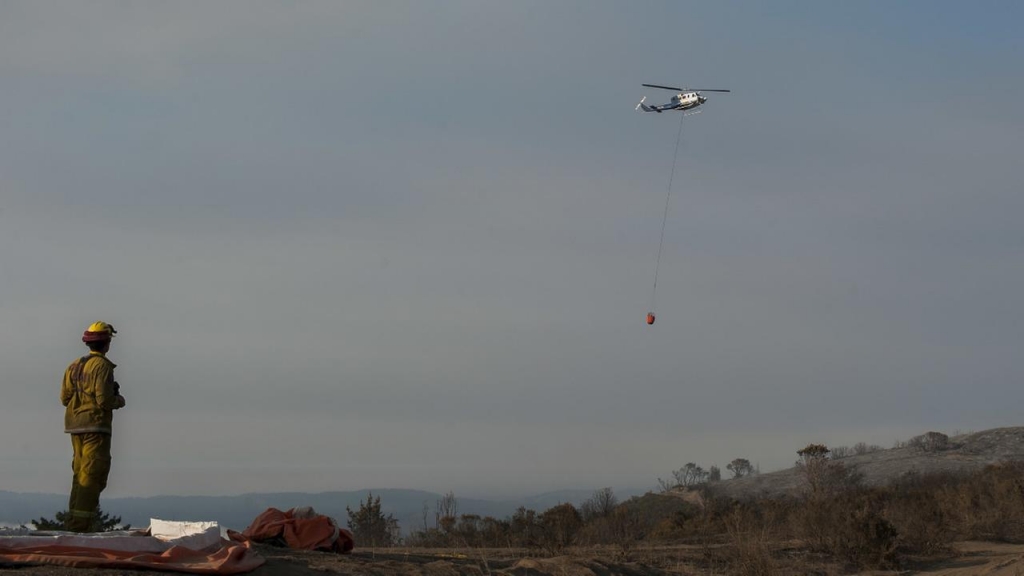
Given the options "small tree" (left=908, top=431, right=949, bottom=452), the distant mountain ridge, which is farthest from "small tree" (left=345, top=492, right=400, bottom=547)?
"small tree" (left=908, top=431, right=949, bottom=452)

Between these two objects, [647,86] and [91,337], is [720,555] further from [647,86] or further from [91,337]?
[647,86]

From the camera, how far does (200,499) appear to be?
409 ft

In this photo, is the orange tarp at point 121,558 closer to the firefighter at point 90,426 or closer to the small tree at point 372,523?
the firefighter at point 90,426

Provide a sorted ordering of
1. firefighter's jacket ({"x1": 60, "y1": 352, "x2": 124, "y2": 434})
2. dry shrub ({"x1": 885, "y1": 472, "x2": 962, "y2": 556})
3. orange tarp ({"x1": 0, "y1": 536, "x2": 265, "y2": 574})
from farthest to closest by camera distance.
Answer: dry shrub ({"x1": 885, "y1": 472, "x2": 962, "y2": 556})
firefighter's jacket ({"x1": 60, "y1": 352, "x2": 124, "y2": 434})
orange tarp ({"x1": 0, "y1": 536, "x2": 265, "y2": 574})

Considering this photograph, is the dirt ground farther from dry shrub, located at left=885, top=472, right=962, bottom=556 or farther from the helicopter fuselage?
the helicopter fuselage

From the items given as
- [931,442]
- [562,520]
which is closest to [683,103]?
[562,520]

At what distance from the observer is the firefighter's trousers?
10578 millimetres

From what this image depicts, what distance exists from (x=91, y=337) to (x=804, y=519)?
14.4 m

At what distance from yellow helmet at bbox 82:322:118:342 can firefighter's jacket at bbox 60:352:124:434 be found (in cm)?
18

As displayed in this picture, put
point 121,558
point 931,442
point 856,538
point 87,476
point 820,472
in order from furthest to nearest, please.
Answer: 1. point 931,442
2. point 820,472
3. point 856,538
4. point 87,476
5. point 121,558

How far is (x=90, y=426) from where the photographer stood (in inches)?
424

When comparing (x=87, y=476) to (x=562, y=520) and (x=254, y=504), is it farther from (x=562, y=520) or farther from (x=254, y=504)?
(x=254, y=504)

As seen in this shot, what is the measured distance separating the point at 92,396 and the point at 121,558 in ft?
10.1

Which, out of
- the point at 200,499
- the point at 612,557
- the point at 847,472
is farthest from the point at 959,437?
the point at 200,499
